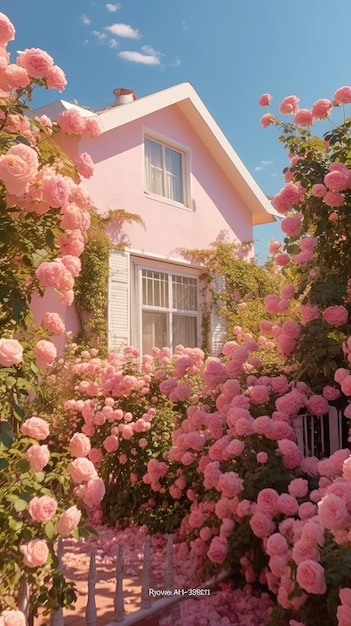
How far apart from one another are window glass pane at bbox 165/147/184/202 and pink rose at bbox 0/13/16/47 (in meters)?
7.58

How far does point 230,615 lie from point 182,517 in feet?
4.55

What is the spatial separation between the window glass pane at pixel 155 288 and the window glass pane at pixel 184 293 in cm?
29

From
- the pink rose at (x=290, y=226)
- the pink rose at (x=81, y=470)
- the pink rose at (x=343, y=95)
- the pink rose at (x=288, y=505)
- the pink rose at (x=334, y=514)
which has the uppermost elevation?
the pink rose at (x=343, y=95)

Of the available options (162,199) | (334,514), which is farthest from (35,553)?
(162,199)

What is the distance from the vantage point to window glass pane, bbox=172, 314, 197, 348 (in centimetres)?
965

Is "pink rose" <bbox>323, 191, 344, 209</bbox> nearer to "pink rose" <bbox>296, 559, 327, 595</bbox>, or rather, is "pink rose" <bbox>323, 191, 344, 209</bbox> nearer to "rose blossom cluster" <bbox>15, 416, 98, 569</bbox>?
"rose blossom cluster" <bbox>15, 416, 98, 569</bbox>

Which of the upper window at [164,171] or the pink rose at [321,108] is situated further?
the upper window at [164,171]

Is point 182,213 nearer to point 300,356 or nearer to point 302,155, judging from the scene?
point 302,155

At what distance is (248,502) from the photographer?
3041 mm

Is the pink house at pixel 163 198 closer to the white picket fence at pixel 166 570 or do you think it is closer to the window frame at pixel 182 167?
the window frame at pixel 182 167

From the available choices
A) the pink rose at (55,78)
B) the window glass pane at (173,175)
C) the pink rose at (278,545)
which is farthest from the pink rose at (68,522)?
the window glass pane at (173,175)

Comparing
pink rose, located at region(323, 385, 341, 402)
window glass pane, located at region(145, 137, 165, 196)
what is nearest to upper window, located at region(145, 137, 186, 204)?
window glass pane, located at region(145, 137, 165, 196)

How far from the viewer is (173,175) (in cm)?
1035

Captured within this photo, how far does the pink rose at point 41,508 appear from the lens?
2062mm
